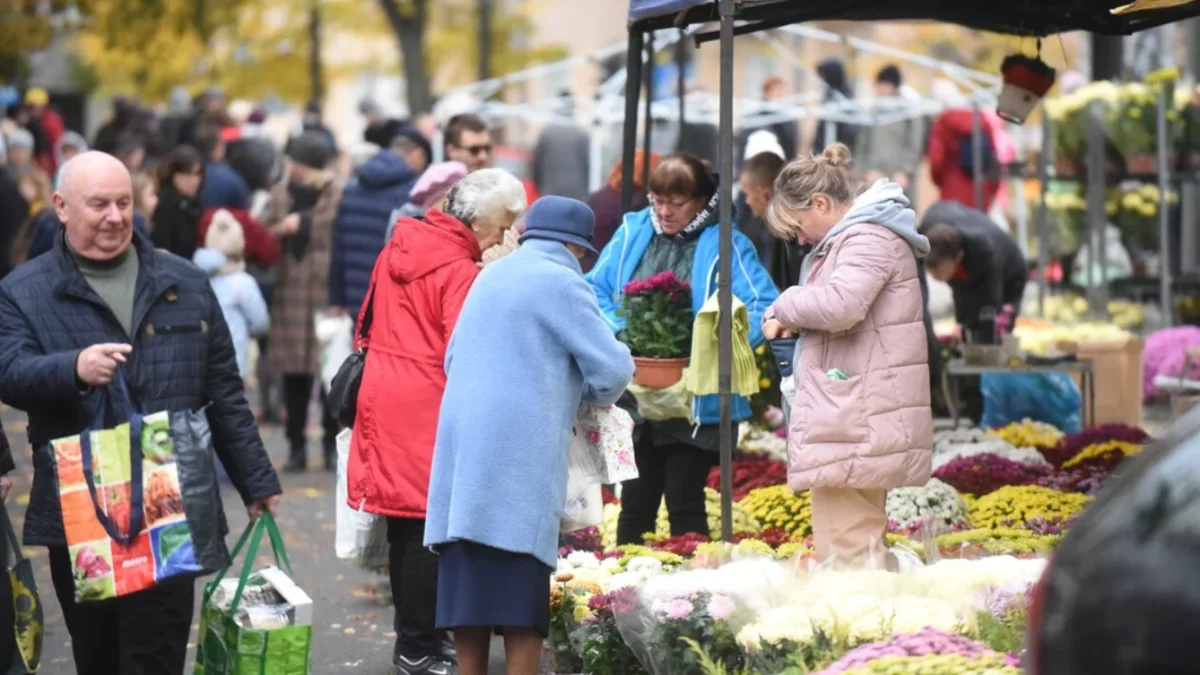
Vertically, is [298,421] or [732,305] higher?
[732,305]

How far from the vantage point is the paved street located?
8.37 meters

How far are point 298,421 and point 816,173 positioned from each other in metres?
7.38

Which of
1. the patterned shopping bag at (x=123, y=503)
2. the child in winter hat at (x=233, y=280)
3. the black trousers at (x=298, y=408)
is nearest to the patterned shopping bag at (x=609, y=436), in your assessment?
the patterned shopping bag at (x=123, y=503)

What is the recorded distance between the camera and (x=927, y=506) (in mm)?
8727

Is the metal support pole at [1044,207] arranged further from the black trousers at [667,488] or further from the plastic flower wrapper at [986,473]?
the black trousers at [667,488]

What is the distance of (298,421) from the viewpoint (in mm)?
13836

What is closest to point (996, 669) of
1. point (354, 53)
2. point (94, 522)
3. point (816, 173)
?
point (816, 173)

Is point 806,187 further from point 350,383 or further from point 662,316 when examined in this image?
point 350,383

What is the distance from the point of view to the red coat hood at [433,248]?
736 centimetres

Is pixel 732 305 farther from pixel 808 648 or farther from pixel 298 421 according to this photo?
pixel 298 421

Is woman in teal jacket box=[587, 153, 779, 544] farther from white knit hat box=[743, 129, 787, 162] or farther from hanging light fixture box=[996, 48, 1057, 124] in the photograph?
hanging light fixture box=[996, 48, 1057, 124]

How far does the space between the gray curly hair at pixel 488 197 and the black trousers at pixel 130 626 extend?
1792 millimetres

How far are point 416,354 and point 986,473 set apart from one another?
340cm

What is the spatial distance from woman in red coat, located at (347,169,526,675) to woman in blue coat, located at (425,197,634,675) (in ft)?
2.52
